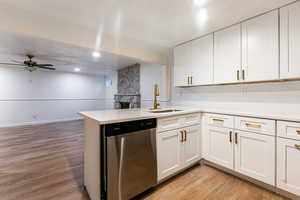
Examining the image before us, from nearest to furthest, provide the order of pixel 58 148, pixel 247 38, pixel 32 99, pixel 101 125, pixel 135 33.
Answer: pixel 101 125 → pixel 247 38 → pixel 135 33 → pixel 58 148 → pixel 32 99

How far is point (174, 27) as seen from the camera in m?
2.18

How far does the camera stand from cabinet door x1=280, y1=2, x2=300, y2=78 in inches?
59.6

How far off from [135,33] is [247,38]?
1.74m

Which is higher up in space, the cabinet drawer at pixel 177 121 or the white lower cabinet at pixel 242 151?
the cabinet drawer at pixel 177 121

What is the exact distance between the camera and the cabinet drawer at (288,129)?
4.68 ft

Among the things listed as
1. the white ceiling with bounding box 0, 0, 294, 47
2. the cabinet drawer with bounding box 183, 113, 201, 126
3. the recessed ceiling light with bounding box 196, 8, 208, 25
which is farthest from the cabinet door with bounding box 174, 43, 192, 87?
the cabinet drawer with bounding box 183, 113, 201, 126

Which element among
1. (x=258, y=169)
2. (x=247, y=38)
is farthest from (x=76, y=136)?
(x=247, y=38)

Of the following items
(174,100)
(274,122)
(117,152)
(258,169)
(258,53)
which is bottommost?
(258,169)

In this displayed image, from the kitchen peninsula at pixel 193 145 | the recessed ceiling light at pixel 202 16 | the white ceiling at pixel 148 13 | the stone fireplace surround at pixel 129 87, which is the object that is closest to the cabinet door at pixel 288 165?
the kitchen peninsula at pixel 193 145

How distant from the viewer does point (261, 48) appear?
1.76 meters

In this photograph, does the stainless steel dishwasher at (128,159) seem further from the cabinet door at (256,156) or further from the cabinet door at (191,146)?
the cabinet door at (256,156)

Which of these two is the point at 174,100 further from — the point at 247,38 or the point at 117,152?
the point at 117,152

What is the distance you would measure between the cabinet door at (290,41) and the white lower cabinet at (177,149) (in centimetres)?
134

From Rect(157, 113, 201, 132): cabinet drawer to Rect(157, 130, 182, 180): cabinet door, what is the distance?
0.07 metres
